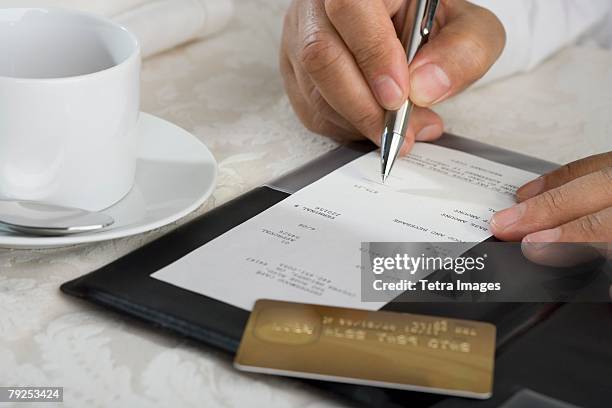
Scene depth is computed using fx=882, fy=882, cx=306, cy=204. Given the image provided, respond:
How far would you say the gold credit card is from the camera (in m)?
0.48

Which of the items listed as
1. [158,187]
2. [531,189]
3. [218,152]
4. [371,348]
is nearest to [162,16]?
[218,152]

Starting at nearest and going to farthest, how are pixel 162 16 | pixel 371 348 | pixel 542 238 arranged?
pixel 371 348 → pixel 542 238 → pixel 162 16

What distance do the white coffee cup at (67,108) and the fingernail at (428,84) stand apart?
238 mm

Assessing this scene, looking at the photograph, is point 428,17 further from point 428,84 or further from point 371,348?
point 371,348

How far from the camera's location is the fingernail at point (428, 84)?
74 cm

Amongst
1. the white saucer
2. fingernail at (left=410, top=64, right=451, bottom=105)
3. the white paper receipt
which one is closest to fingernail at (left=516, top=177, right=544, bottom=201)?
the white paper receipt

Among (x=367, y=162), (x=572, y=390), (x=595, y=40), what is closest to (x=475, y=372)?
(x=572, y=390)

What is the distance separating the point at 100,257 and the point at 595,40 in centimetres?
76

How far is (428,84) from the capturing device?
0.74 metres

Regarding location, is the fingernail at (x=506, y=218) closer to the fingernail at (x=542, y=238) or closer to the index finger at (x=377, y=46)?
the fingernail at (x=542, y=238)

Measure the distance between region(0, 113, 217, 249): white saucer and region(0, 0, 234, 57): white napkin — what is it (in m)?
0.21

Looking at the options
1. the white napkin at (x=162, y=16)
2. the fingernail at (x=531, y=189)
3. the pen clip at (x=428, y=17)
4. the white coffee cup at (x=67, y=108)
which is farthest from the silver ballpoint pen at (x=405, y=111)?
the white napkin at (x=162, y=16)

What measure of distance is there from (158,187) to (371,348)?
244mm

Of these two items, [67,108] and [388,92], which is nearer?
[67,108]
